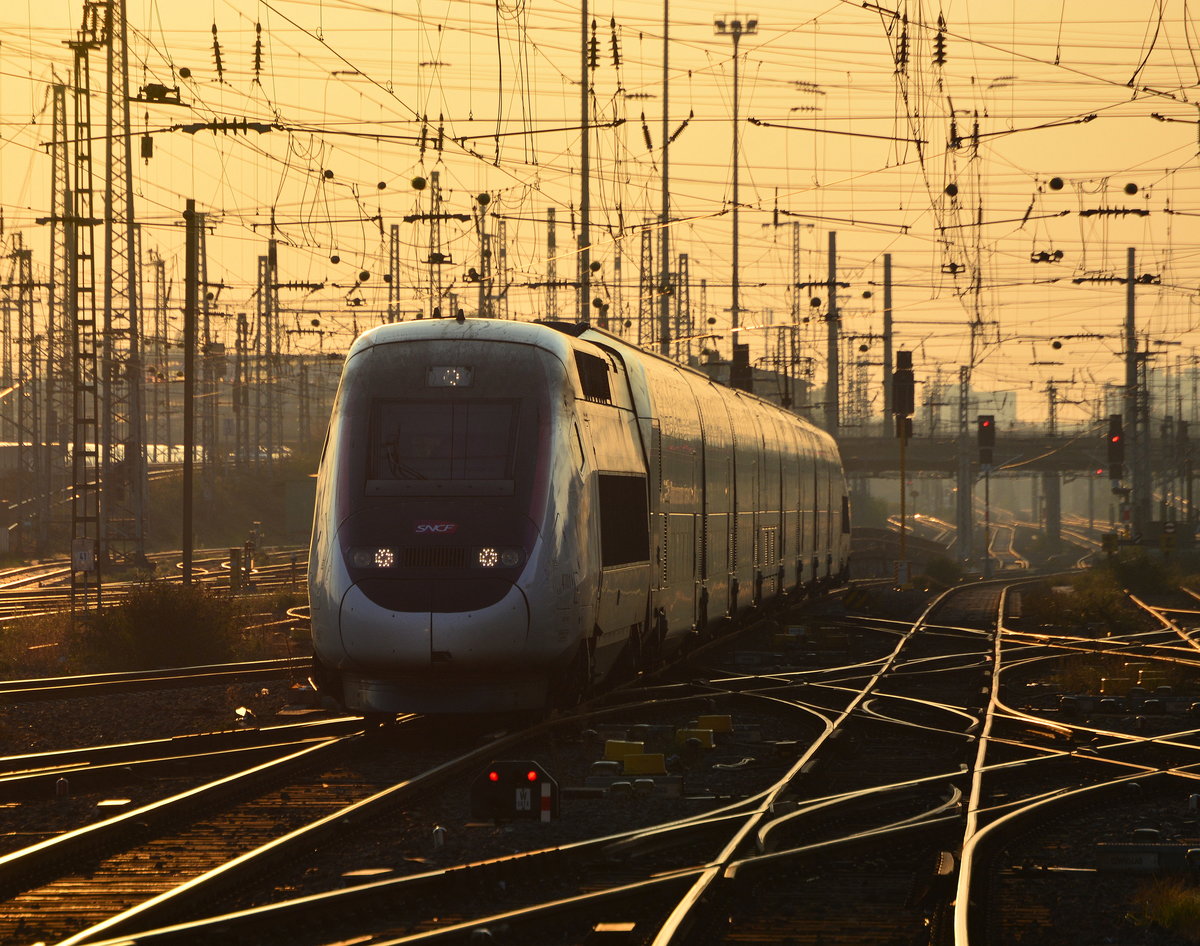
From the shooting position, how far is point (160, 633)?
81.5ft

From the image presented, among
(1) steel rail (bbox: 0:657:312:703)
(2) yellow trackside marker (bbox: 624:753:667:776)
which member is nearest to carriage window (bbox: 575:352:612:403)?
(2) yellow trackside marker (bbox: 624:753:667:776)

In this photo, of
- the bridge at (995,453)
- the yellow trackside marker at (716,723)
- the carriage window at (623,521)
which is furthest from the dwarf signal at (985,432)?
the bridge at (995,453)

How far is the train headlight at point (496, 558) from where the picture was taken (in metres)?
14.3

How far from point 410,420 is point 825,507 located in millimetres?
25394

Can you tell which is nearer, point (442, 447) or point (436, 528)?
point (436, 528)

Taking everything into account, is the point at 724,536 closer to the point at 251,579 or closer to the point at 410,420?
the point at 410,420

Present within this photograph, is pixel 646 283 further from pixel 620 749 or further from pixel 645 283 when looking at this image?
pixel 620 749

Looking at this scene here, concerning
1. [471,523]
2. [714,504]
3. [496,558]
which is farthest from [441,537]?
[714,504]

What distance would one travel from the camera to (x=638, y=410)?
1853 centimetres

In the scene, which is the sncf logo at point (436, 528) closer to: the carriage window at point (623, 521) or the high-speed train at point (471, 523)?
the high-speed train at point (471, 523)

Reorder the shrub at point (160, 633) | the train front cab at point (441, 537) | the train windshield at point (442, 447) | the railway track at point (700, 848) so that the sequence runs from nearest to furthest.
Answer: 1. the railway track at point (700, 848)
2. the train front cab at point (441, 537)
3. the train windshield at point (442, 447)
4. the shrub at point (160, 633)

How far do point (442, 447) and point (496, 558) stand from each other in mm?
1190

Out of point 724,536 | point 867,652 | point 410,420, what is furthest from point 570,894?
point 867,652

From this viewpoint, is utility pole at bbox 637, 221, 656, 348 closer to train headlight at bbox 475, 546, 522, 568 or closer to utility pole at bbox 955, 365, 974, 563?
utility pole at bbox 955, 365, 974, 563
